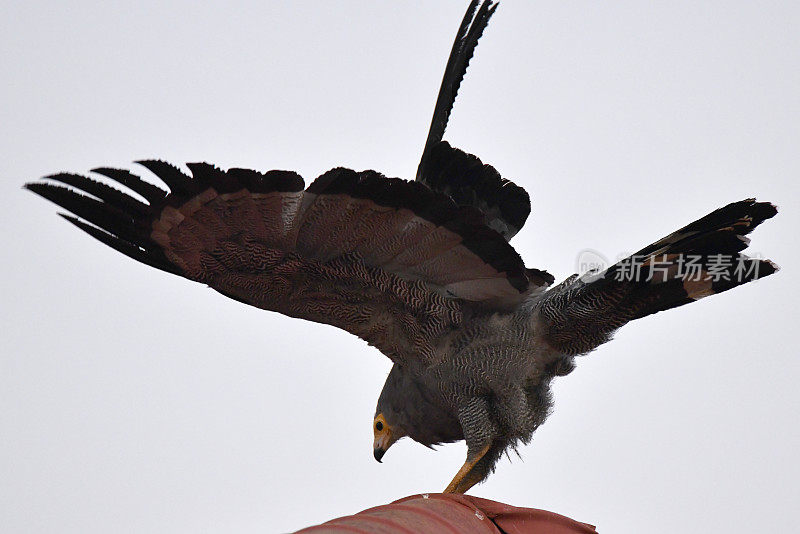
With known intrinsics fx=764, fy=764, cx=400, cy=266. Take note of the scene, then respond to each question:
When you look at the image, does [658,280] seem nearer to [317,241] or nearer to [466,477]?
[466,477]

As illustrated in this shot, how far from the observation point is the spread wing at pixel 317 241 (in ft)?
9.46

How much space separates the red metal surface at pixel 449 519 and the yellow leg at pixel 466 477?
0.74 meters

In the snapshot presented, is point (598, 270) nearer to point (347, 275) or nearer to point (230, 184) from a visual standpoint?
point (347, 275)

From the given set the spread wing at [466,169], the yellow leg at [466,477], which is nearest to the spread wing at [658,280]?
the spread wing at [466,169]

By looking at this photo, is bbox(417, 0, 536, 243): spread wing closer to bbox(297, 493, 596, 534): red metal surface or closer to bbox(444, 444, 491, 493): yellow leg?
bbox(444, 444, 491, 493): yellow leg

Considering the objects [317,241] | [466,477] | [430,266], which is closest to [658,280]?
[430,266]

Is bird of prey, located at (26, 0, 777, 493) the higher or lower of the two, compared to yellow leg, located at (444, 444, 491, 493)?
higher

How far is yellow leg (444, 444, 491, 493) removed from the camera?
3.43 meters

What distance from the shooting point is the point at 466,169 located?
138 inches

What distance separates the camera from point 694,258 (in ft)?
10.3

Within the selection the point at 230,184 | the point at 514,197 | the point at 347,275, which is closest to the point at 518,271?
the point at 514,197

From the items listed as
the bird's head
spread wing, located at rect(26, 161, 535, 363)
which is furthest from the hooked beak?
spread wing, located at rect(26, 161, 535, 363)

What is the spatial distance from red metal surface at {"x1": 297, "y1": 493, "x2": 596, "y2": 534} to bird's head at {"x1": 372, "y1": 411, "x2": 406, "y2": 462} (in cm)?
127

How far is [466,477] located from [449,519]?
44.7 inches
